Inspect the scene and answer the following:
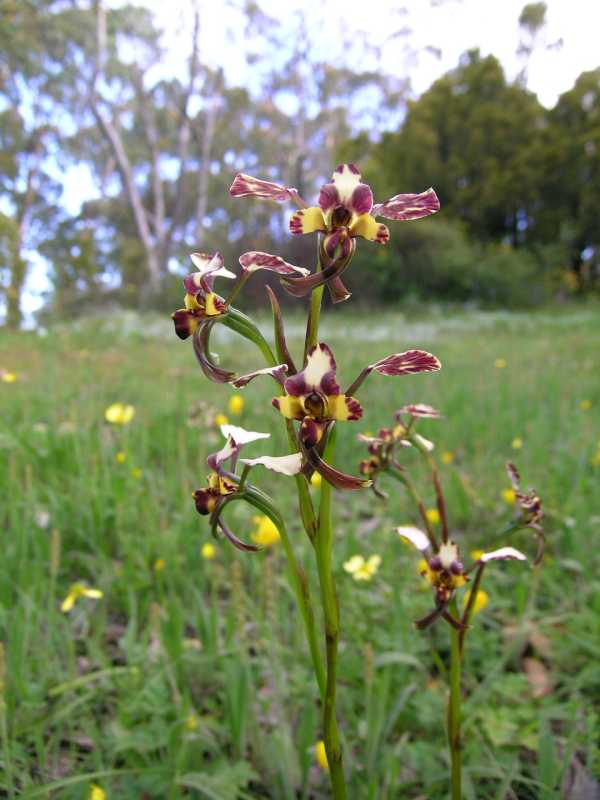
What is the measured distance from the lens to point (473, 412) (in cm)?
307

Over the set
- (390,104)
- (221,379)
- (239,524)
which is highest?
(390,104)

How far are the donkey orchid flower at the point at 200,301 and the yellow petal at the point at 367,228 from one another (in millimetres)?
131

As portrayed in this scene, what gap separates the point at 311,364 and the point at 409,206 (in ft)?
0.68

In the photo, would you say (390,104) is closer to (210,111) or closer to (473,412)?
(210,111)

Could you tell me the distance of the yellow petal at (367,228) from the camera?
23.7 inches

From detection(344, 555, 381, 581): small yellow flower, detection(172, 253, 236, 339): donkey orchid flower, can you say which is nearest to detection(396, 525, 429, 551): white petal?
detection(172, 253, 236, 339): donkey orchid flower

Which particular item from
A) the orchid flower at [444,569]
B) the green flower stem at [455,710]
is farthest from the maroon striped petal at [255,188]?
the green flower stem at [455,710]

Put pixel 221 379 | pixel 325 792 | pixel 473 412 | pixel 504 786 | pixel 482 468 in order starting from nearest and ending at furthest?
pixel 221 379 → pixel 504 786 → pixel 325 792 → pixel 482 468 → pixel 473 412

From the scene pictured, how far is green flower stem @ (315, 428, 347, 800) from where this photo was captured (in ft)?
2.13

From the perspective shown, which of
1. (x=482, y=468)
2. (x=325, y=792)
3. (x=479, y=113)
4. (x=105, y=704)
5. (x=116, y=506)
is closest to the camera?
(x=325, y=792)

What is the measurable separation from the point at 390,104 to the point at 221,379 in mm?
24990

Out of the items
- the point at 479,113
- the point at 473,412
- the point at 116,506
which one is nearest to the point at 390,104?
the point at 479,113

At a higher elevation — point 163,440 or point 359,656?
point 163,440

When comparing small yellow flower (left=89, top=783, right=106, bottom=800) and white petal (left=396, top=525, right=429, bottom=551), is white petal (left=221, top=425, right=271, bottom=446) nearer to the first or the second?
white petal (left=396, top=525, right=429, bottom=551)
